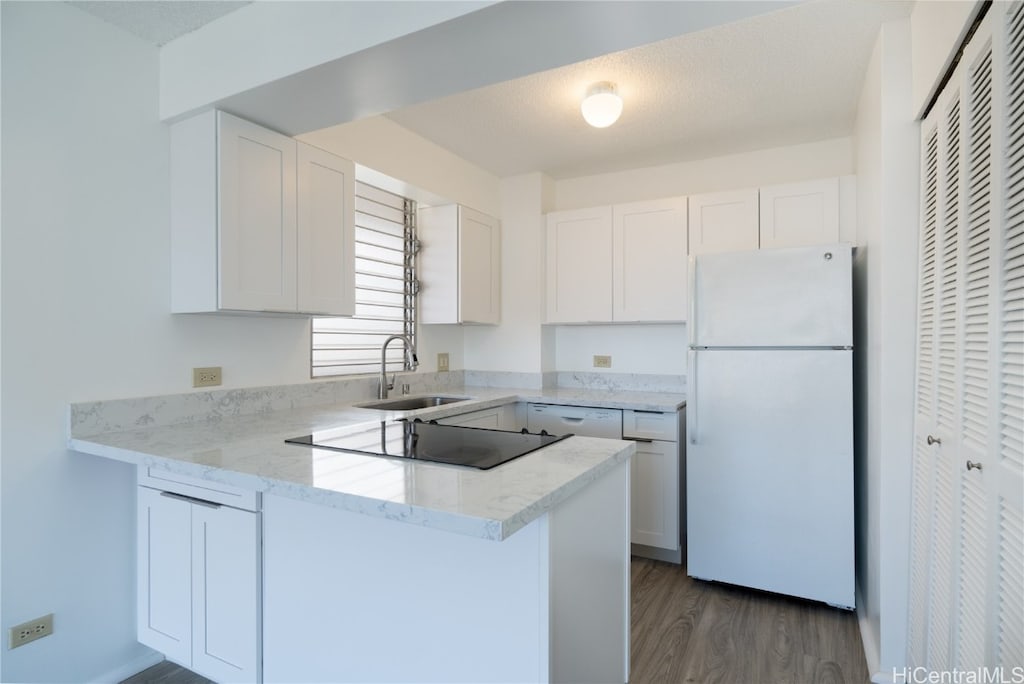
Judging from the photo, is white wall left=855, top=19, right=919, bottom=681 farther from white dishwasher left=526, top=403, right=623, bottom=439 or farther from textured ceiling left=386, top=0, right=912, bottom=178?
white dishwasher left=526, top=403, right=623, bottom=439

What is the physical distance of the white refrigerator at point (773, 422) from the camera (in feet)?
7.85

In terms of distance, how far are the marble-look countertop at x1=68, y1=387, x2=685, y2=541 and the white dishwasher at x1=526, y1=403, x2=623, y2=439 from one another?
4.64 ft

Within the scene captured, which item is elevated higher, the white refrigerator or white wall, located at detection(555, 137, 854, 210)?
white wall, located at detection(555, 137, 854, 210)

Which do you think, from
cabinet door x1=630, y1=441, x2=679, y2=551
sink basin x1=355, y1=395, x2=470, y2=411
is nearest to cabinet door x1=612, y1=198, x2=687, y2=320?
cabinet door x1=630, y1=441, x2=679, y2=551

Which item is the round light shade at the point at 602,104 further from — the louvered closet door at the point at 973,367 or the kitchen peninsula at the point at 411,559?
the kitchen peninsula at the point at 411,559

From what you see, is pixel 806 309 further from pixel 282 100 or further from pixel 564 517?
pixel 282 100

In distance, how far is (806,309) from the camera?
245 cm

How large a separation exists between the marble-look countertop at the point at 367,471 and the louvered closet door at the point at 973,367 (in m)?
0.85

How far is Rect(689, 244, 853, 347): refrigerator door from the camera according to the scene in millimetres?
2396

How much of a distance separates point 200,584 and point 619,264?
2.77 meters

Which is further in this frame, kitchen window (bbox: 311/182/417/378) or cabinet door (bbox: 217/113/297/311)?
kitchen window (bbox: 311/182/417/378)

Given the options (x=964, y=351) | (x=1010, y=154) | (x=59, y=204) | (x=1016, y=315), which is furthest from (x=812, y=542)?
(x=59, y=204)

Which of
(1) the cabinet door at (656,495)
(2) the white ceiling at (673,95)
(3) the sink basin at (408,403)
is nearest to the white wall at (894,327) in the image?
(2) the white ceiling at (673,95)

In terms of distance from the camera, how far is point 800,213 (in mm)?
2951
